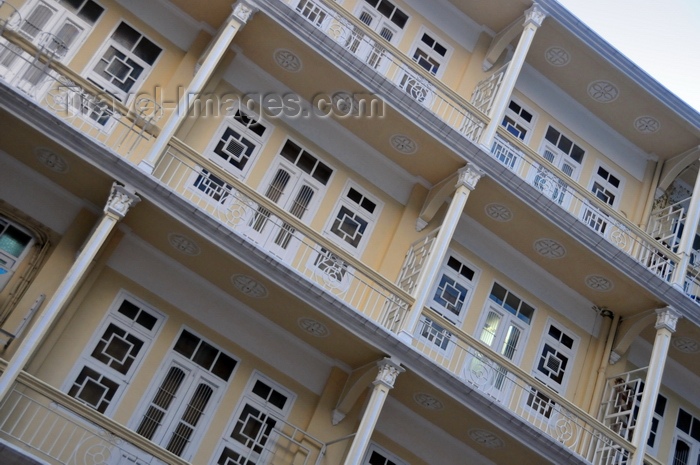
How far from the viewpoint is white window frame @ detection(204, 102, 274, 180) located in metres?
12.4

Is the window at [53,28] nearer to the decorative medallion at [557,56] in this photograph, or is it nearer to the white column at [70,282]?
the white column at [70,282]

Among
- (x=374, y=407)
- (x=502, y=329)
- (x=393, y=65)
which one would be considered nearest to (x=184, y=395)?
(x=374, y=407)

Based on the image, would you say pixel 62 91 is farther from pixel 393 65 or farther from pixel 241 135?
pixel 393 65

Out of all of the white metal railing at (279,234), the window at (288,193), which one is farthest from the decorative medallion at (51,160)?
the window at (288,193)

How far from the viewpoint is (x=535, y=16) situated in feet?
47.1

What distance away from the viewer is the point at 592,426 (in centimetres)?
1288

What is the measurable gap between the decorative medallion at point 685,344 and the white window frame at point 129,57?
979 centimetres

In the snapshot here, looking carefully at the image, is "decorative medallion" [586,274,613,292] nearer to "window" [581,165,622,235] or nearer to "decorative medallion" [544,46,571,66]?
"window" [581,165,622,235]

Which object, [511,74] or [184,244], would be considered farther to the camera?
[511,74]

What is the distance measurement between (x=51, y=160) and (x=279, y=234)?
3.30 metres

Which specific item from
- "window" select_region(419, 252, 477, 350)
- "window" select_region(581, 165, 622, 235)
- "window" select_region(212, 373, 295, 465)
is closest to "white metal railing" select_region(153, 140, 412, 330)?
"window" select_region(419, 252, 477, 350)

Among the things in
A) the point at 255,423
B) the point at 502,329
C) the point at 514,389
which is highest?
the point at 502,329

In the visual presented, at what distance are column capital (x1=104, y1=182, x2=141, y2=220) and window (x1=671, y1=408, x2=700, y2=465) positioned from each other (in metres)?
10.0

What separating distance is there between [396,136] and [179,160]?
3.60m
